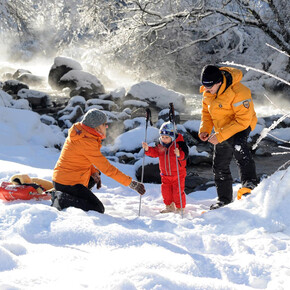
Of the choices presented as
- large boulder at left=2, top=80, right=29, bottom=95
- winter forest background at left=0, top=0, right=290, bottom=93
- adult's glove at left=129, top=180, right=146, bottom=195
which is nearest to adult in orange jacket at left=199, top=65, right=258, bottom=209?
adult's glove at left=129, top=180, right=146, bottom=195

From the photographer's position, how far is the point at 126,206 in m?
4.82

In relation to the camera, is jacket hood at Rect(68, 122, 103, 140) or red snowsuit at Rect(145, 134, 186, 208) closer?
jacket hood at Rect(68, 122, 103, 140)

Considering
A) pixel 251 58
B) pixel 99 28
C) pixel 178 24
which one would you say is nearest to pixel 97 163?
pixel 178 24

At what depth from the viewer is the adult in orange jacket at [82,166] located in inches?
160

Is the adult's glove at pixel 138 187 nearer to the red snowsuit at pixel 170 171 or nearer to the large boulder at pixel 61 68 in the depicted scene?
the red snowsuit at pixel 170 171

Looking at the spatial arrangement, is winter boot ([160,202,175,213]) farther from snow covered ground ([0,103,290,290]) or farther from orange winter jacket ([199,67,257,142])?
orange winter jacket ([199,67,257,142])

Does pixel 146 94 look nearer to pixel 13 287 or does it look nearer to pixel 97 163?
pixel 97 163

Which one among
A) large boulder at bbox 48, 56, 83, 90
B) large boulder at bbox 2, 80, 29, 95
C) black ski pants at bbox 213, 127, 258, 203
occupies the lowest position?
black ski pants at bbox 213, 127, 258, 203

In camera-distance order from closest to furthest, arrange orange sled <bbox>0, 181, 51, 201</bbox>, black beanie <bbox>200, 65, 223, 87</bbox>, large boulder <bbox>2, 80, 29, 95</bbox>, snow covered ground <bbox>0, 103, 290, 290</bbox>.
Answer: snow covered ground <bbox>0, 103, 290, 290</bbox>, black beanie <bbox>200, 65, 223, 87</bbox>, orange sled <bbox>0, 181, 51, 201</bbox>, large boulder <bbox>2, 80, 29, 95</bbox>

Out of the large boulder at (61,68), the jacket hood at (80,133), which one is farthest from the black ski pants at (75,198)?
the large boulder at (61,68)

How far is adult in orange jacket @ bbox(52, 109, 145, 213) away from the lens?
4.06 metres

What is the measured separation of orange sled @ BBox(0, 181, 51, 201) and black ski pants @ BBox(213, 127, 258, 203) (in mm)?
2222

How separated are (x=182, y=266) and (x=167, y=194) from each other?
241 cm

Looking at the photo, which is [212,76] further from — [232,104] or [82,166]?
[82,166]
